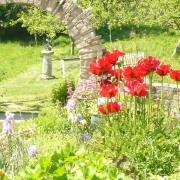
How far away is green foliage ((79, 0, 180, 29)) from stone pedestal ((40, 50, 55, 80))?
240cm

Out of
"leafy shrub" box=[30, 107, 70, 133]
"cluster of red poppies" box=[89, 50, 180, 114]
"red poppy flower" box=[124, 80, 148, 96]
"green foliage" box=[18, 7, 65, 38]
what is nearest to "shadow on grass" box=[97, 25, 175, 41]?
"green foliage" box=[18, 7, 65, 38]

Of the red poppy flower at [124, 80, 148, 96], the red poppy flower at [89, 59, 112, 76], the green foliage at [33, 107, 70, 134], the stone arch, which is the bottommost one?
the green foliage at [33, 107, 70, 134]

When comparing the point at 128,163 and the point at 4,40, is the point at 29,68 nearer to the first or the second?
the point at 4,40

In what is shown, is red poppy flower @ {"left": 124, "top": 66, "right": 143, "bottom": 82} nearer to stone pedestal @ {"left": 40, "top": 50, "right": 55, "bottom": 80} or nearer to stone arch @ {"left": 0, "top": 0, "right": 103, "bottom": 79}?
stone arch @ {"left": 0, "top": 0, "right": 103, "bottom": 79}

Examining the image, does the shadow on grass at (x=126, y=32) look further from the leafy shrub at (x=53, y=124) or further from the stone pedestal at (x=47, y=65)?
the leafy shrub at (x=53, y=124)

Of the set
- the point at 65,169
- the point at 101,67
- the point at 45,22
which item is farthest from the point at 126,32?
the point at 65,169

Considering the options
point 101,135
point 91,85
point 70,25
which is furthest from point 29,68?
point 101,135

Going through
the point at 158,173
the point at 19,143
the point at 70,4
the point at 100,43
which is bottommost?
the point at 158,173

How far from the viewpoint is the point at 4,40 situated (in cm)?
3177

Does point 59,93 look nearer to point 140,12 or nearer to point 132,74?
point 132,74

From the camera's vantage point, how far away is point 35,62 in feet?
86.6

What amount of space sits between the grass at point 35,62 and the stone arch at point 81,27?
1.14 meters

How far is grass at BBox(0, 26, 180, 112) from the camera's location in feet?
59.3

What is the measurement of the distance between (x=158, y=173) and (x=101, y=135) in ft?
3.88
